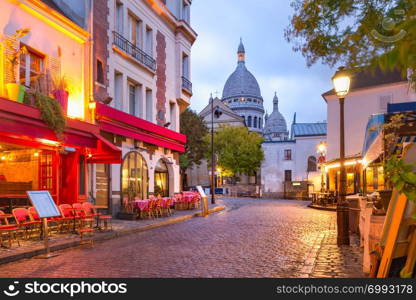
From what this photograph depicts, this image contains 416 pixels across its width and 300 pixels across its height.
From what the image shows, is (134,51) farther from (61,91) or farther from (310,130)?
(310,130)

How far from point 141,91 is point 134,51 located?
1.89 m

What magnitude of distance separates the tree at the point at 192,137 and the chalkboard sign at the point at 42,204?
40149 mm

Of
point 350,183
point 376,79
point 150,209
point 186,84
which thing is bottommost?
point 150,209

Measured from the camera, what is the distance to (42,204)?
316 inches

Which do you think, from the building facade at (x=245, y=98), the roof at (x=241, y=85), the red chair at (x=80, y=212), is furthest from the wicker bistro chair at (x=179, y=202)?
the roof at (x=241, y=85)

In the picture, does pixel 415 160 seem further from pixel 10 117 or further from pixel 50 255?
pixel 10 117

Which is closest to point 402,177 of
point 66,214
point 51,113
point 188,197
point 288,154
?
point 51,113

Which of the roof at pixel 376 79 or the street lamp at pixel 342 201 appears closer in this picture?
the street lamp at pixel 342 201

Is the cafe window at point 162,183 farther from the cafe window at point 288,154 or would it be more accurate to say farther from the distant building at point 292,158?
the cafe window at point 288,154

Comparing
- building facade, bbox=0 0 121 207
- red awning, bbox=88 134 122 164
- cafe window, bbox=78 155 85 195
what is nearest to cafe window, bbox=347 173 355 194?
red awning, bbox=88 134 122 164

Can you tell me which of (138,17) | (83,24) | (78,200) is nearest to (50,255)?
(78,200)

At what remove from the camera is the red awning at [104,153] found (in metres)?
13.5

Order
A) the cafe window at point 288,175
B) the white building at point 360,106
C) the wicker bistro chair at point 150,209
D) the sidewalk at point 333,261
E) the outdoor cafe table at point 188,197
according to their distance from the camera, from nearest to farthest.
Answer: the sidewalk at point 333,261
the wicker bistro chair at point 150,209
the outdoor cafe table at point 188,197
the white building at point 360,106
the cafe window at point 288,175

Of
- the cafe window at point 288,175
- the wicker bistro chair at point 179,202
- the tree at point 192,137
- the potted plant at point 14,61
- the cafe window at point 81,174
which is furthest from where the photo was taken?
the cafe window at point 288,175
